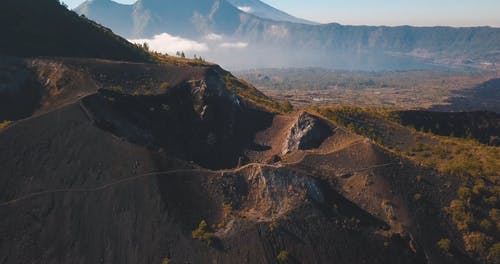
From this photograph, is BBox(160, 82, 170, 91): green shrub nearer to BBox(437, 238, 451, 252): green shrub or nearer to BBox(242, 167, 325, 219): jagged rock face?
BBox(242, 167, 325, 219): jagged rock face

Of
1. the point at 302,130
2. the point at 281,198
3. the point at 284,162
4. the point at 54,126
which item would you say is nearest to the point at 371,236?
the point at 281,198

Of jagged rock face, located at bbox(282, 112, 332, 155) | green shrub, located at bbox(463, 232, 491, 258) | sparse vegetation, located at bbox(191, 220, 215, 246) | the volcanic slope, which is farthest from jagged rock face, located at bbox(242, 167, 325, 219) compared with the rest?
green shrub, located at bbox(463, 232, 491, 258)

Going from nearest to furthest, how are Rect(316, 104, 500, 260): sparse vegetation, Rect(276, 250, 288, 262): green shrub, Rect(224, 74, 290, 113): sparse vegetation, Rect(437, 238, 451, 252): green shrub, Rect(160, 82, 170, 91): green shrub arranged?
Rect(276, 250, 288, 262): green shrub → Rect(437, 238, 451, 252): green shrub → Rect(316, 104, 500, 260): sparse vegetation → Rect(160, 82, 170, 91): green shrub → Rect(224, 74, 290, 113): sparse vegetation

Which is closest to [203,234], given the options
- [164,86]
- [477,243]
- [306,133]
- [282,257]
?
[282,257]

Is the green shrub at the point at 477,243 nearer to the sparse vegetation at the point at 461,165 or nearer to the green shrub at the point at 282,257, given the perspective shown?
the sparse vegetation at the point at 461,165

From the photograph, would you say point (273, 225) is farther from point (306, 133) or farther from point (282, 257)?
point (306, 133)

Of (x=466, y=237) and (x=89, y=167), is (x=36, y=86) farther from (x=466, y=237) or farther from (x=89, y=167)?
(x=466, y=237)

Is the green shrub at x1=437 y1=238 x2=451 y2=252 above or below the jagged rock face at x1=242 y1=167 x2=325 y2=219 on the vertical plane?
below

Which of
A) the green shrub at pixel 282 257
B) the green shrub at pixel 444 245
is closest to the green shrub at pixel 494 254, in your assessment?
the green shrub at pixel 444 245
